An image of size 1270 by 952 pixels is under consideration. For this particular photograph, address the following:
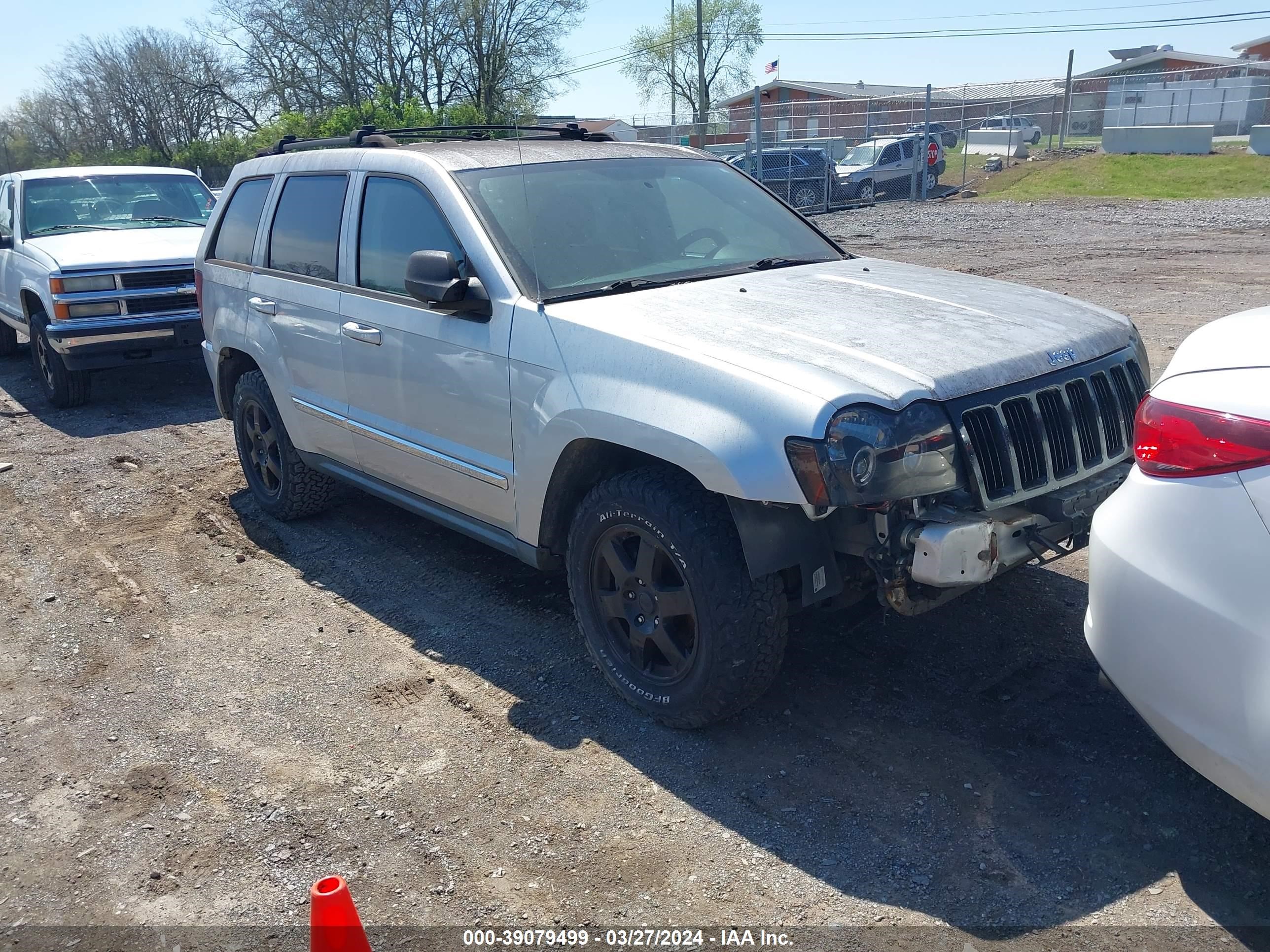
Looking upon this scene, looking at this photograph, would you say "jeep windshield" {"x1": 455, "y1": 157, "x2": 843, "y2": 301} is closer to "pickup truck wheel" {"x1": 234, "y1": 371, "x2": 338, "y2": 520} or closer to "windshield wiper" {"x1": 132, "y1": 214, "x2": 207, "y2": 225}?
"pickup truck wheel" {"x1": 234, "y1": 371, "x2": 338, "y2": 520}

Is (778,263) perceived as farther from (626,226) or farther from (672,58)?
(672,58)

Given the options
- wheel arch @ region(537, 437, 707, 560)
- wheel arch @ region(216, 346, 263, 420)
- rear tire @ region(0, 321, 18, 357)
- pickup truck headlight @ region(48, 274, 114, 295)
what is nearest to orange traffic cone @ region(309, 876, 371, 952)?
wheel arch @ region(537, 437, 707, 560)

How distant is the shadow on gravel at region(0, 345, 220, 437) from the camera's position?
29.6 ft

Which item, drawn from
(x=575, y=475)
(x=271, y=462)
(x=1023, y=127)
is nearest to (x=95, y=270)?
(x=271, y=462)

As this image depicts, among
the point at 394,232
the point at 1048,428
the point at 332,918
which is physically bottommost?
the point at 332,918

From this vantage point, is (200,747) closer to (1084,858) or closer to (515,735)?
(515,735)

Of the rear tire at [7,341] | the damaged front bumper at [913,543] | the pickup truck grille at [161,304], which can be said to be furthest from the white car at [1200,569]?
the rear tire at [7,341]

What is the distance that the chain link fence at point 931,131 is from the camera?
2569 cm

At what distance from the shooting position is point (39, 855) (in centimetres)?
331

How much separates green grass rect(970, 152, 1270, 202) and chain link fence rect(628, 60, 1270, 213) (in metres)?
1.58

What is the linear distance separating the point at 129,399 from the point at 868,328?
8.35 metres

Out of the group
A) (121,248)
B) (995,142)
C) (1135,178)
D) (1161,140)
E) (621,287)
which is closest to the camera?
(621,287)

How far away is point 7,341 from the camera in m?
12.3

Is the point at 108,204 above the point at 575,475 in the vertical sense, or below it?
above
